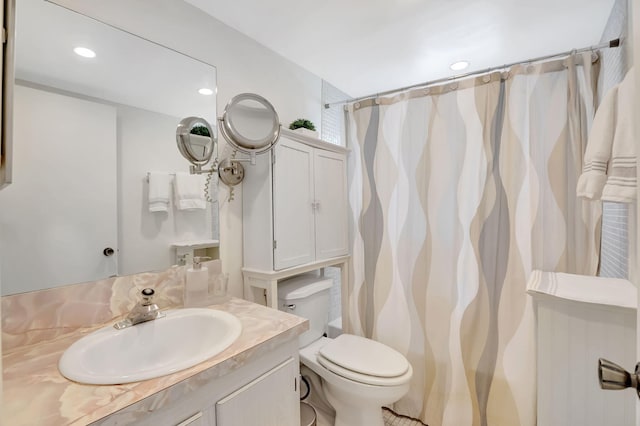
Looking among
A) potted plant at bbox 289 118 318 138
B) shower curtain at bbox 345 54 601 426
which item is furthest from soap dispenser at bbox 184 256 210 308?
shower curtain at bbox 345 54 601 426

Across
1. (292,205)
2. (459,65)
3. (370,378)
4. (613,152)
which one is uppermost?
(459,65)

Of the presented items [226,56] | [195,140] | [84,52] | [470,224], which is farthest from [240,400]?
[226,56]

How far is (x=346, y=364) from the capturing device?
4.77ft

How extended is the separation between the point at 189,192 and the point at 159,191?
0.43 feet

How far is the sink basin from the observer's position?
76 centimetres

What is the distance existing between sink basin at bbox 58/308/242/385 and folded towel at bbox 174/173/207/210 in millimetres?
473

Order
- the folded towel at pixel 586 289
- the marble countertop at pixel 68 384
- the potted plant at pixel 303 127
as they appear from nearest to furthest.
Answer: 1. the marble countertop at pixel 68 384
2. the folded towel at pixel 586 289
3. the potted plant at pixel 303 127

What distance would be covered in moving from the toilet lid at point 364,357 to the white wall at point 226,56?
623 mm

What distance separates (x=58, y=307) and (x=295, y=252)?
982 millimetres

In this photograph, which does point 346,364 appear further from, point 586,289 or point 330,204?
point 586,289

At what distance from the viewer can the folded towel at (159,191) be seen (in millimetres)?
1214

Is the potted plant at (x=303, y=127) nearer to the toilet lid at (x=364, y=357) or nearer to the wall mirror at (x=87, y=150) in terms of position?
the wall mirror at (x=87, y=150)

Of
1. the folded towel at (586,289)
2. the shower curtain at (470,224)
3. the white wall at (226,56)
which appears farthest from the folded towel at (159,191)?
the folded towel at (586,289)

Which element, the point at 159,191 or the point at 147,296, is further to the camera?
the point at 159,191
